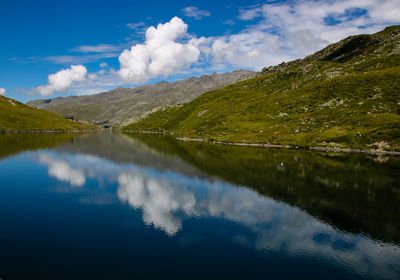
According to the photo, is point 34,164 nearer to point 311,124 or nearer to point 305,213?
point 305,213

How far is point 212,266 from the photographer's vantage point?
30125 mm

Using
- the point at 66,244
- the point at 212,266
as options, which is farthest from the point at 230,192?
the point at 66,244

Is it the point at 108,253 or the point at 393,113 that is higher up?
the point at 393,113

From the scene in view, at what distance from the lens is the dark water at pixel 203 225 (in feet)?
97.2

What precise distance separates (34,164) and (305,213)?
96.7m

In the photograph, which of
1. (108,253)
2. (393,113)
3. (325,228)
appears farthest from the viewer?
(393,113)

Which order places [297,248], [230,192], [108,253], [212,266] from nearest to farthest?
[212,266] → [108,253] → [297,248] → [230,192]

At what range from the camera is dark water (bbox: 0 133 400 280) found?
2964cm

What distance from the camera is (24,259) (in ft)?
99.3

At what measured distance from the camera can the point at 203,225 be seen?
4262 centimetres

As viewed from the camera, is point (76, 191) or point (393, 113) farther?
point (393, 113)

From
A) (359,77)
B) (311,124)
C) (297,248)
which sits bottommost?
(297,248)

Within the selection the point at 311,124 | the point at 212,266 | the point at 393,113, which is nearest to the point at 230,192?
the point at 212,266

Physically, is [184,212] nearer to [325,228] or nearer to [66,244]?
[66,244]
